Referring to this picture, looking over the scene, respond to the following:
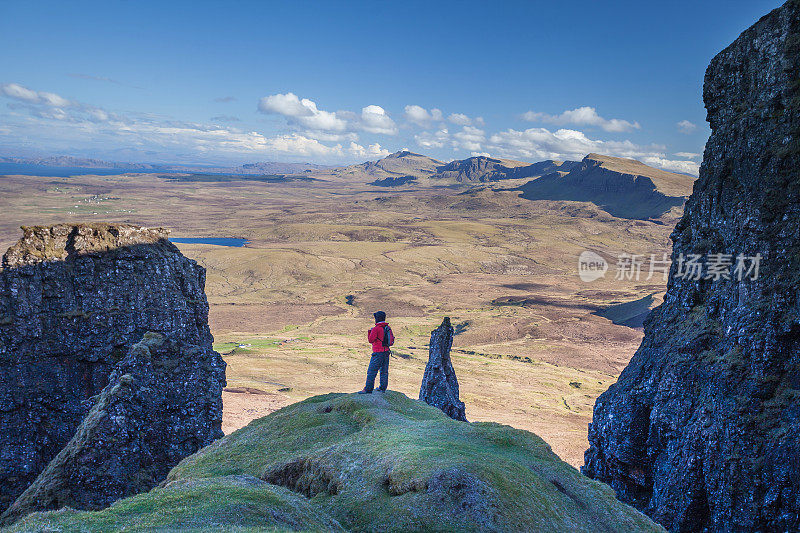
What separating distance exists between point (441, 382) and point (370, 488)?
80.1 feet

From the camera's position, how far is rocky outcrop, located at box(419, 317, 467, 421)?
37.6m

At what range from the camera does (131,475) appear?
19.2 m

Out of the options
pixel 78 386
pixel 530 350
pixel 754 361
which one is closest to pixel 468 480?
pixel 754 361

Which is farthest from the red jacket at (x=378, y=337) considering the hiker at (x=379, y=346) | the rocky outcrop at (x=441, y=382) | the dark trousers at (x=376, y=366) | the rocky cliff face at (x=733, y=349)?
the rocky outcrop at (x=441, y=382)

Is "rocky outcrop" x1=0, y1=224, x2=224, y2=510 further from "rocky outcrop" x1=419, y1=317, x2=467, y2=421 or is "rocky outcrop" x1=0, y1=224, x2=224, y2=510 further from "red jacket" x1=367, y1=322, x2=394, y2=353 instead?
"rocky outcrop" x1=419, y1=317, x2=467, y2=421

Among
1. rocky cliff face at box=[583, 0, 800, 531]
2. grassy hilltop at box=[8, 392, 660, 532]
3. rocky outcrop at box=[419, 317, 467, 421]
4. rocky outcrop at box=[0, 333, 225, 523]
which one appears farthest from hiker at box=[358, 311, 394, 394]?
rocky outcrop at box=[419, 317, 467, 421]

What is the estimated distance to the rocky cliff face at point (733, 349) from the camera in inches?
766

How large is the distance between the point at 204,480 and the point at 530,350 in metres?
110

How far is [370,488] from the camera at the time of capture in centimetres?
1392

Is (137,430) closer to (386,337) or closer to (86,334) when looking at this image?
(86,334)

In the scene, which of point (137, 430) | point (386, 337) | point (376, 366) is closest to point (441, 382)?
point (376, 366)

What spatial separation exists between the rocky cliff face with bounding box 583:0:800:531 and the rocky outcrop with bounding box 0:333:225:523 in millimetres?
20521

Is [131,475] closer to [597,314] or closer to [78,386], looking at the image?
[78,386]

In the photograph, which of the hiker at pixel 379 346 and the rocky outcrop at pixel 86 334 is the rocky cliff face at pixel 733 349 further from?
the rocky outcrop at pixel 86 334
